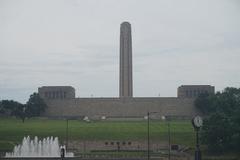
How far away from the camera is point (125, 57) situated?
10512cm

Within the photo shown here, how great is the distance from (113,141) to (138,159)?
1713 centimetres

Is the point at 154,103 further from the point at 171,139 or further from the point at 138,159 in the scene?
the point at 138,159

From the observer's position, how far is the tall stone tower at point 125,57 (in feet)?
345

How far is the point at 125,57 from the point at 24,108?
22295mm

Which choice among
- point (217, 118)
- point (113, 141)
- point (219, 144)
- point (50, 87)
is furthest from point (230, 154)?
point (50, 87)

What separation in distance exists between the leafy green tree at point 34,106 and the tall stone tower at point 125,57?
617 inches

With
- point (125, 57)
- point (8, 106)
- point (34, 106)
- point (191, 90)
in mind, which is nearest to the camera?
point (8, 106)

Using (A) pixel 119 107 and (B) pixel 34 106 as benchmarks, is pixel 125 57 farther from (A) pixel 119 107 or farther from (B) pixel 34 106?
(B) pixel 34 106

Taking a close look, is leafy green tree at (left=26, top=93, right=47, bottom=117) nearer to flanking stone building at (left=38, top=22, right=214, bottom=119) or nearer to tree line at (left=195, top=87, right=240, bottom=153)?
flanking stone building at (left=38, top=22, right=214, bottom=119)

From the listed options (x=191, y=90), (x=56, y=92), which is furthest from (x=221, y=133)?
(x=56, y=92)

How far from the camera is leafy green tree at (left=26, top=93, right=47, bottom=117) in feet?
318

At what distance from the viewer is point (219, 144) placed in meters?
48.1

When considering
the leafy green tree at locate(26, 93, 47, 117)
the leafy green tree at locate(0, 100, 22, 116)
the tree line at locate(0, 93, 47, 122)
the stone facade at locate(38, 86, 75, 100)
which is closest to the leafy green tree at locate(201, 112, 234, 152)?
the tree line at locate(0, 93, 47, 122)

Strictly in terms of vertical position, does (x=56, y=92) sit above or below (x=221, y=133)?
above
